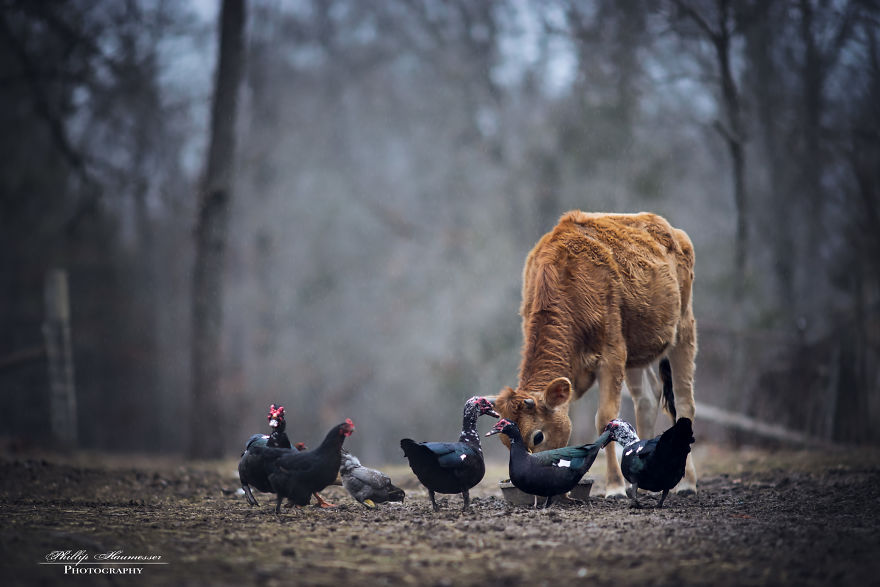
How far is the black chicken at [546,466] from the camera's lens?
5988mm

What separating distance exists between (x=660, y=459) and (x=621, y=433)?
55 cm

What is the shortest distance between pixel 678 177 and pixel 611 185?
2253 millimetres

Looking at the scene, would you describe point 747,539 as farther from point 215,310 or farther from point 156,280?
point 156,280

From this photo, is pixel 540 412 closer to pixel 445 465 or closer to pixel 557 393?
pixel 557 393

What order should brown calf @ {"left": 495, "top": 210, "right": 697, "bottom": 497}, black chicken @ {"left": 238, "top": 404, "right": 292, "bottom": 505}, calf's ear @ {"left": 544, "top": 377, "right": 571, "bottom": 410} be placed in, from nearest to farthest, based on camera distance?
black chicken @ {"left": 238, "top": 404, "right": 292, "bottom": 505}
calf's ear @ {"left": 544, "top": 377, "right": 571, "bottom": 410}
brown calf @ {"left": 495, "top": 210, "right": 697, "bottom": 497}

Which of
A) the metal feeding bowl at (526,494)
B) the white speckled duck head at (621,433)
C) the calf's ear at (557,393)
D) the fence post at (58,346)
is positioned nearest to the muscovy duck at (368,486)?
the metal feeding bowl at (526,494)

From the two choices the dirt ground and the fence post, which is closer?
the dirt ground

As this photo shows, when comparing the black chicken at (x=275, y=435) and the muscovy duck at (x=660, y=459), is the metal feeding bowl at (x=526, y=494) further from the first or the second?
the black chicken at (x=275, y=435)

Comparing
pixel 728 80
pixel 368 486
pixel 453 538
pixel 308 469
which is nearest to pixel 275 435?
pixel 308 469

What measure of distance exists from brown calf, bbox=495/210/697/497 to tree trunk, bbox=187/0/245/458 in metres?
7.43

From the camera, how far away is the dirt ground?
12.7ft

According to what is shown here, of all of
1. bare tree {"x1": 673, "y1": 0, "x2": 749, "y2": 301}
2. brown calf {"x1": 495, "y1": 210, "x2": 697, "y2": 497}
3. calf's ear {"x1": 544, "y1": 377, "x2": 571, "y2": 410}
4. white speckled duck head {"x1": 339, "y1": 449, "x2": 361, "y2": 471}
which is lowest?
white speckled duck head {"x1": 339, "y1": 449, "x2": 361, "y2": 471}

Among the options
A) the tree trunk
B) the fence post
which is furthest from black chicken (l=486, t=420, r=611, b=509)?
the fence post

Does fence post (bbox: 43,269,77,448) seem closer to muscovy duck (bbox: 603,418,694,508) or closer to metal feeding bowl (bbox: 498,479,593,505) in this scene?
metal feeding bowl (bbox: 498,479,593,505)
